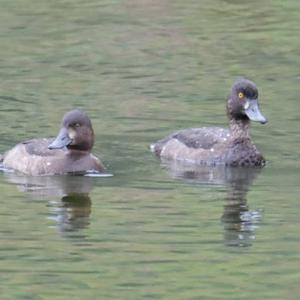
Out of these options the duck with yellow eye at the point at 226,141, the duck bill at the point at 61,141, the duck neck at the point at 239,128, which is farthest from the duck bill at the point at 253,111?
the duck bill at the point at 61,141

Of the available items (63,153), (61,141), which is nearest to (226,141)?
(63,153)

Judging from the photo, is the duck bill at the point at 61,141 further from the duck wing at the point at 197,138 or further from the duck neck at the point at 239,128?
the duck neck at the point at 239,128

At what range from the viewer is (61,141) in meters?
18.6

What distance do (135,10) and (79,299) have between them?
17.3 meters

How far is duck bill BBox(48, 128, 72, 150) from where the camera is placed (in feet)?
60.8

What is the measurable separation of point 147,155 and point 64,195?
242 cm

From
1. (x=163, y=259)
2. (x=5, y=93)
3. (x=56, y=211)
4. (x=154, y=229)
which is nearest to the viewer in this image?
(x=163, y=259)

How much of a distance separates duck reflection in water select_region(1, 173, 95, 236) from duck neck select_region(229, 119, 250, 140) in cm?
222

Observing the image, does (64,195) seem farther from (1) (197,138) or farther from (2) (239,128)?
(2) (239,128)

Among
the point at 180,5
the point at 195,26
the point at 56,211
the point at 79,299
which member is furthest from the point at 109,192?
the point at 180,5

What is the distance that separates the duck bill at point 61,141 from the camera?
730 inches

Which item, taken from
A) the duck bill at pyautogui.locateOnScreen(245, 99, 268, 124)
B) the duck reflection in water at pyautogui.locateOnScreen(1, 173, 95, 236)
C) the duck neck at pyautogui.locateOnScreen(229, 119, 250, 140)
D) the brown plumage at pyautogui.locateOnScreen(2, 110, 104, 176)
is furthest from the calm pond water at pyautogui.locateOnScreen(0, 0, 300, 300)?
the duck bill at pyautogui.locateOnScreen(245, 99, 268, 124)

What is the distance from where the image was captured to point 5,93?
22.6 metres

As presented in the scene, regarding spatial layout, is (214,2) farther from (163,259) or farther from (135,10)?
(163,259)
